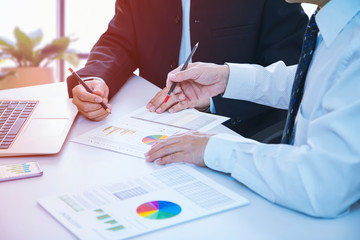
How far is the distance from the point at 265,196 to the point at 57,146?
22.6 inches

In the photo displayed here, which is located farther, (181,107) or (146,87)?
(146,87)

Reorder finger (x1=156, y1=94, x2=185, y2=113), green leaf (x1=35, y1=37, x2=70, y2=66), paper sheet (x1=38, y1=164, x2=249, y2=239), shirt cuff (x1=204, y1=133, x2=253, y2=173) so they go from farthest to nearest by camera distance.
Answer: green leaf (x1=35, y1=37, x2=70, y2=66)
finger (x1=156, y1=94, x2=185, y2=113)
shirt cuff (x1=204, y1=133, x2=253, y2=173)
paper sheet (x1=38, y1=164, x2=249, y2=239)

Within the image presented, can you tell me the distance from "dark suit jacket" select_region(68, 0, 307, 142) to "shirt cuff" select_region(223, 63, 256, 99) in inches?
7.5

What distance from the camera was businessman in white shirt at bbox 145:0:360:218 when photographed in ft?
2.98

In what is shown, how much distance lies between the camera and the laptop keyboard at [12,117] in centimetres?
128

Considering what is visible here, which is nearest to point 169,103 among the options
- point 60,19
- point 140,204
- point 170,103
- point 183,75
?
point 170,103

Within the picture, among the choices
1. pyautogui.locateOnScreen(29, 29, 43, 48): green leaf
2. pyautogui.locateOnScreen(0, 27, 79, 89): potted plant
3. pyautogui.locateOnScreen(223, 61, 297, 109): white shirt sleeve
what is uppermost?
pyautogui.locateOnScreen(223, 61, 297, 109): white shirt sleeve

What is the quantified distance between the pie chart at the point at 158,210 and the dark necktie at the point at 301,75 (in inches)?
17.5

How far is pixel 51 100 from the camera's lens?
1.64 metres

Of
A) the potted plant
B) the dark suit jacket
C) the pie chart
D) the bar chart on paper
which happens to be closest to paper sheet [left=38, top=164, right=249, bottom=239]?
the pie chart

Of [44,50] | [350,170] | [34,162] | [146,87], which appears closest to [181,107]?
[146,87]

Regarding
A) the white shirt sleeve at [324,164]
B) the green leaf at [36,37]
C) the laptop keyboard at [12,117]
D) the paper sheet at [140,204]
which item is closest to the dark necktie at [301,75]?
the white shirt sleeve at [324,164]

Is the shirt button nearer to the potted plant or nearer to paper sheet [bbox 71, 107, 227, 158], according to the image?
paper sheet [bbox 71, 107, 227, 158]

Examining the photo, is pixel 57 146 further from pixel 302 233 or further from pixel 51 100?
pixel 302 233
